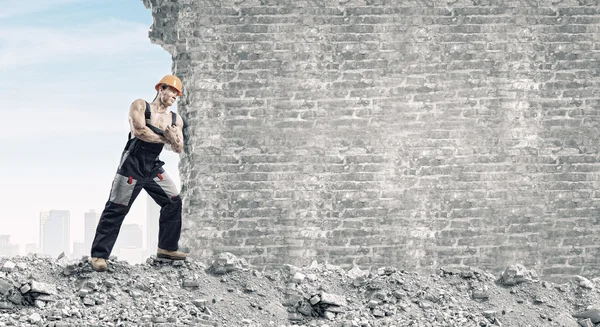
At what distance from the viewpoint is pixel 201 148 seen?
298 inches

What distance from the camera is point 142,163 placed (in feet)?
19.3

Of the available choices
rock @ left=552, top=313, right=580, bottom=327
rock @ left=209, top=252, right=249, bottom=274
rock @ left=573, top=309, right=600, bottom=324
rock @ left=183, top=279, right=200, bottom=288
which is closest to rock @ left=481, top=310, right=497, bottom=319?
rock @ left=552, top=313, right=580, bottom=327

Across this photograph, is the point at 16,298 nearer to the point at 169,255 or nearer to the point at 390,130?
the point at 169,255

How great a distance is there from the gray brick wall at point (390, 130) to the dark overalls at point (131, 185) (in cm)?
150

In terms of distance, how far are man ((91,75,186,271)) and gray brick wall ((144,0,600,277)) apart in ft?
5.09

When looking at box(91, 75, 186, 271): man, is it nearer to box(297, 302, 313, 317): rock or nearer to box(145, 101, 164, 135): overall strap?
box(145, 101, 164, 135): overall strap

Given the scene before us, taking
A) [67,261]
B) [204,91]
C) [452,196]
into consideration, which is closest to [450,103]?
[452,196]

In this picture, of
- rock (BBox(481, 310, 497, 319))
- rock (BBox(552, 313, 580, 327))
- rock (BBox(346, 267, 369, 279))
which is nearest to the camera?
rock (BBox(481, 310, 497, 319))

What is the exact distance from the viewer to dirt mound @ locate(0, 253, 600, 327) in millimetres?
5668

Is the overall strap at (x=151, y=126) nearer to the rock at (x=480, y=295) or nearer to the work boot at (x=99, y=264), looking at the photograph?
the work boot at (x=99, y=264)

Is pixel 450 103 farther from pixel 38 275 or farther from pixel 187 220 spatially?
pixel 38 275

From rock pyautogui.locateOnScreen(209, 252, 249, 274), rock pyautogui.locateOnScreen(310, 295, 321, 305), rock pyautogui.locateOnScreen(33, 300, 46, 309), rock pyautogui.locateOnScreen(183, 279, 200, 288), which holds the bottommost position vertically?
rock pyautogui.locateOnScreen(310, 295, 321, 305)

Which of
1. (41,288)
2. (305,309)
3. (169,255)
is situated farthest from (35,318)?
(305,309)

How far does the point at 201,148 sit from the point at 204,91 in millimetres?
597
